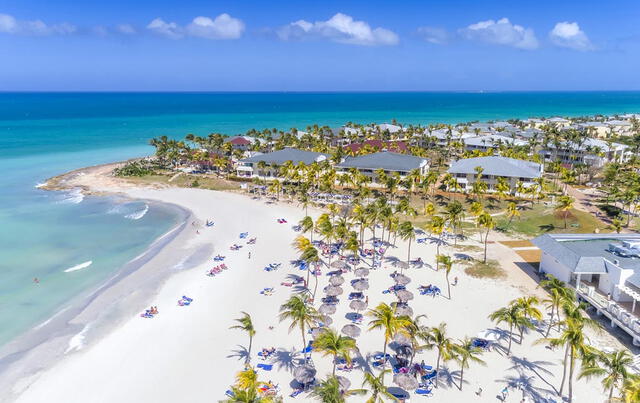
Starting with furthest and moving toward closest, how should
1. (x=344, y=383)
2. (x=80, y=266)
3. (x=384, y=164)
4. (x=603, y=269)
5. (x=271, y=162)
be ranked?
(x=271, y=162) → (x=384, y=164) → (x=80, y=266) → (x=603, y=269) → (x=344, y=383)

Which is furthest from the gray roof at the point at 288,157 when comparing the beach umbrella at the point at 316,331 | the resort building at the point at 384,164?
the beach umbrella at the point at 316,331

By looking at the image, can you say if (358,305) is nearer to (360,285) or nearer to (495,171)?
(360,285)

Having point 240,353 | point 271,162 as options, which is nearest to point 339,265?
point 240,353

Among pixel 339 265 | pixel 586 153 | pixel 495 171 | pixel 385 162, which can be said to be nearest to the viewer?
pixel 339 265

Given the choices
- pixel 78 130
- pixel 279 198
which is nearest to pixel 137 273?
pixel 279 198

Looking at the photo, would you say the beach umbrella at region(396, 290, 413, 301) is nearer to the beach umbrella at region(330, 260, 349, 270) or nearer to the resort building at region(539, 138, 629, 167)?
the beach umbrella at region(330, 260, 349, 270)

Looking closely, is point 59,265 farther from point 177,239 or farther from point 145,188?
point 145,188

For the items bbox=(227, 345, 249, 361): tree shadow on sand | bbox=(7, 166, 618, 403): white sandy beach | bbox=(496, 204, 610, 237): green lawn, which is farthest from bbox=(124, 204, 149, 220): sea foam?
bbox=(496, 204, 610, 237): green lawn

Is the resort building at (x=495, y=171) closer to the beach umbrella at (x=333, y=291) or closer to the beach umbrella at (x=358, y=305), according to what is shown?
the beach umbrella at (x=333, y=291)
